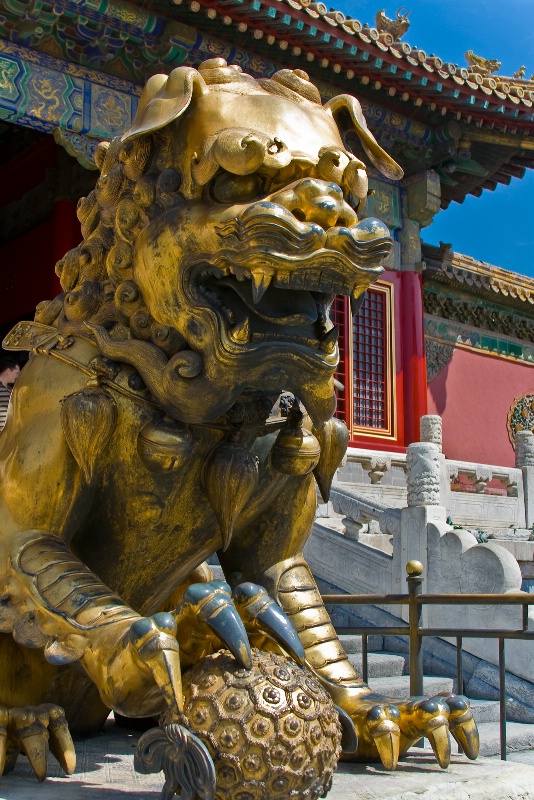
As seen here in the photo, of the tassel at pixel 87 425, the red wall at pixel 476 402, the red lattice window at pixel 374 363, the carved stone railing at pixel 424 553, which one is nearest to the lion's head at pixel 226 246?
the tassel at pixel 87 425

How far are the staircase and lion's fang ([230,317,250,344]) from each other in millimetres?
3091

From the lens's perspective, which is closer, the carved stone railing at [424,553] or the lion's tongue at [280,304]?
the lion's tongue at [280,304]

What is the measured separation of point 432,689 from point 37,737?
3.95m

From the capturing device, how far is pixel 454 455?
1305cm

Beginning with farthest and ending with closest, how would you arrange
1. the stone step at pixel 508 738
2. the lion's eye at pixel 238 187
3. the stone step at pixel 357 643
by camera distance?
the stone step at pixel 357 643 → the stone step at pixel 508 738 → the lion's eye at pixel 238 187

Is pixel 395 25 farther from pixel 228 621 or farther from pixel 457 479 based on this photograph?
pixel 228 621

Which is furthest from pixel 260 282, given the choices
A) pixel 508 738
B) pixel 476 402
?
pixel 476 402

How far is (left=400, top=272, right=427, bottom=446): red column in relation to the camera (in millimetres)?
11234

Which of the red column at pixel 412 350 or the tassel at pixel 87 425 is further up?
the red column at pixel 412 350

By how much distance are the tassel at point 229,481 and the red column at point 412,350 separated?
9.57 metres

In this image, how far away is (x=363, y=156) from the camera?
340 inches

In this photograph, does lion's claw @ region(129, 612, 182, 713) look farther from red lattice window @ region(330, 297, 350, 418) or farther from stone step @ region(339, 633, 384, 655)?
red lattice window @ region(330, 297, 350, 418)

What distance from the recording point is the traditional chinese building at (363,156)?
Answer: 7.97 metres

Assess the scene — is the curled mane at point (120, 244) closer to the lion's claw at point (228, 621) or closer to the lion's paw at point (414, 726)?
the lion's claw at point (228, 621)
